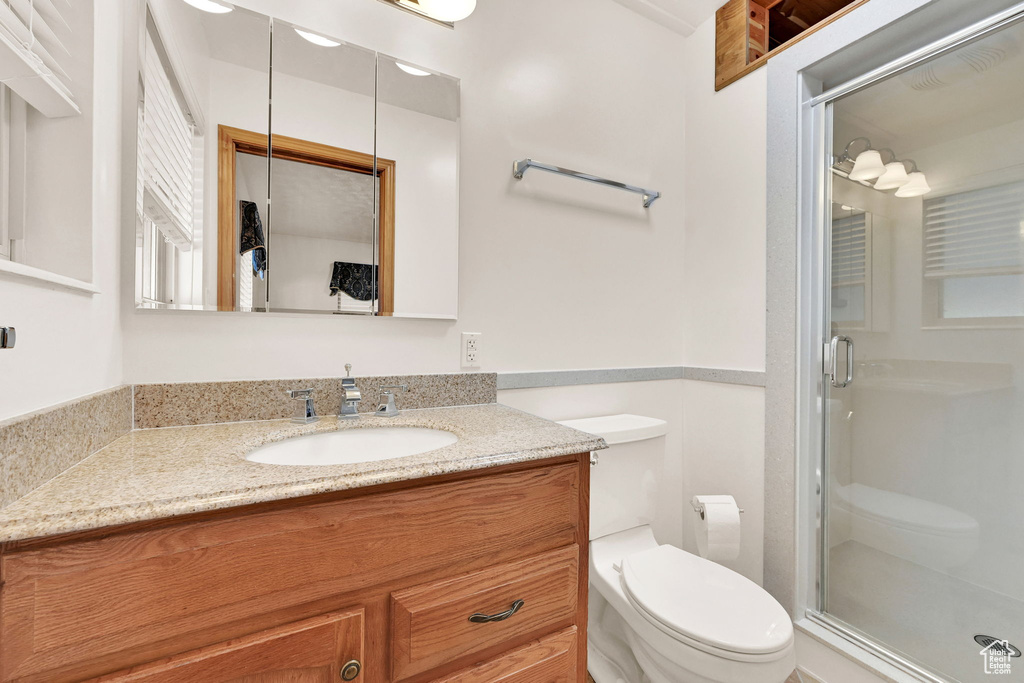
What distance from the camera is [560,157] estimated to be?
5.34 feet

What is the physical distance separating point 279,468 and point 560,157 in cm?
138

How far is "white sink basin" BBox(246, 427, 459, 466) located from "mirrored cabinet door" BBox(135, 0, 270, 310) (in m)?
0.39

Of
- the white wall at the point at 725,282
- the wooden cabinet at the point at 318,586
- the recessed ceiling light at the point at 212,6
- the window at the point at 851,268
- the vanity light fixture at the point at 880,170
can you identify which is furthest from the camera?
the white wall at the point at 725,282

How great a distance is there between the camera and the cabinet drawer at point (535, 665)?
2.76 ft

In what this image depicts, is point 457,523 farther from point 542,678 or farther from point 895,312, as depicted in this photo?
point 895,312

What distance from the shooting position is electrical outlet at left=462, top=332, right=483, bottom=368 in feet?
4.70

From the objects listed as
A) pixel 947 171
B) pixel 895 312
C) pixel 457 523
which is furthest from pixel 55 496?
pixel 947 171

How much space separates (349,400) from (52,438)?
55cm

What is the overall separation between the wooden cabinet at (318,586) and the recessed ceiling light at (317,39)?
120 cm

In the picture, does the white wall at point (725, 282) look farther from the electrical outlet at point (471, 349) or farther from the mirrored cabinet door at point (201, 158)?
the mirrored cabinet door at point (201, 158)

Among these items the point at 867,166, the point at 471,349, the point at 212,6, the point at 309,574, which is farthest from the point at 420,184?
the point at 867,166

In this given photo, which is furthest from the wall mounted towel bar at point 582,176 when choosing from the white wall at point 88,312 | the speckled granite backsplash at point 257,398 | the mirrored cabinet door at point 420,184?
the white wall at point 88,312

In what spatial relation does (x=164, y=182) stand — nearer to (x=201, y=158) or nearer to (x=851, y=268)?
(x=201, y=158)

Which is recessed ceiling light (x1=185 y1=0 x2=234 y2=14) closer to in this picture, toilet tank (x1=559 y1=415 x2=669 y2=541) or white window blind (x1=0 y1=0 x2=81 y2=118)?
white window blind (x1=0 y1=0 x2=81 y2=118)
